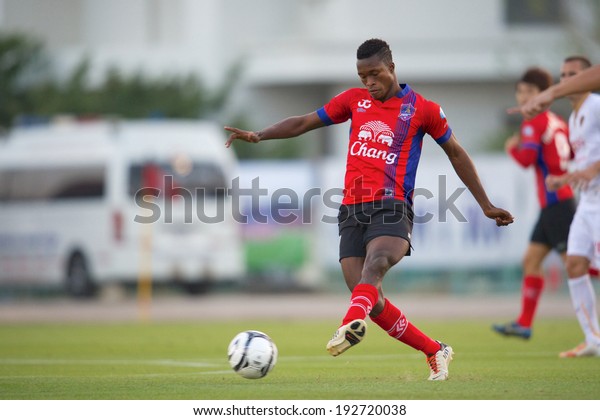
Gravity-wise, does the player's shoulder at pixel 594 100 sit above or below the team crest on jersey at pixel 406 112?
above

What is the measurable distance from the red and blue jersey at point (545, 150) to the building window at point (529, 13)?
77.3 ft

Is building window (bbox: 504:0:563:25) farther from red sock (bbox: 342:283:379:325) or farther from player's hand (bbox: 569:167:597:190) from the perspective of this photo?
red sock (bbox: 342:283:379:325)

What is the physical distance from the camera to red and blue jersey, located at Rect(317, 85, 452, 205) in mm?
8977

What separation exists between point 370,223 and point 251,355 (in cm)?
129

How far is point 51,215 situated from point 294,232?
5.43 m

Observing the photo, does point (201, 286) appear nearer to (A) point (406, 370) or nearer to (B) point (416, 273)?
(B) point (416, 273)

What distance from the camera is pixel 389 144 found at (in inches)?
354

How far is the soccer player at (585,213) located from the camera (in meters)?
11.4

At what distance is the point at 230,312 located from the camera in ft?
72.3

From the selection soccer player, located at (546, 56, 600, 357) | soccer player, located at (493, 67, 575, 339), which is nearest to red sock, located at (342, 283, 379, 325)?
soccer player, located at (546, 56, 600, 357)

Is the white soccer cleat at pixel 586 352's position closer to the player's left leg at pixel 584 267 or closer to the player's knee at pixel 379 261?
the player's left leg at pixel 584 267

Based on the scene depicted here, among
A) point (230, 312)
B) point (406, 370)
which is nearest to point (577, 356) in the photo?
point (406, 370)

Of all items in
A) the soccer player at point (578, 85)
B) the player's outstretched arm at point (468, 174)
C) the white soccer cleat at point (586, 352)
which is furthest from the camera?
the white soccer cleat at point (586, 352)

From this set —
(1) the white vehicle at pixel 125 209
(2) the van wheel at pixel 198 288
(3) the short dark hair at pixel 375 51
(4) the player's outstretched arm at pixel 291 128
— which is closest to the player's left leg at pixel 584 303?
(4) the player's outstretched arm at pixel 291 128
